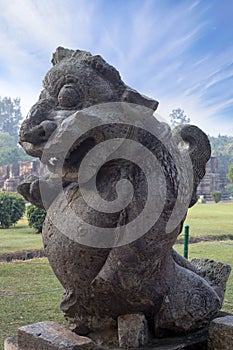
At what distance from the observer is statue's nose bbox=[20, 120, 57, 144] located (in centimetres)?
138

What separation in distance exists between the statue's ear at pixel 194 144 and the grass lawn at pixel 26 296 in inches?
85.0

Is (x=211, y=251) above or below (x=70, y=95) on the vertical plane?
below

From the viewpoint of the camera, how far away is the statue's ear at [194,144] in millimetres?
1723

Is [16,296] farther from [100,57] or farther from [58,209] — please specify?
[100,57]

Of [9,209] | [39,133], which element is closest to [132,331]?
[39,133]

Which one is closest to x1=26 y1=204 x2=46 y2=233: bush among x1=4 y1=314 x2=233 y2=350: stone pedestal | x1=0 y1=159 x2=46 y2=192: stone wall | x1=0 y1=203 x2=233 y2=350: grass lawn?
x1=0 y1=203 x2=233 y2=350: grass lawn

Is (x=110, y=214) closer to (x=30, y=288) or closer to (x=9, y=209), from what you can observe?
(x=30, y=288)

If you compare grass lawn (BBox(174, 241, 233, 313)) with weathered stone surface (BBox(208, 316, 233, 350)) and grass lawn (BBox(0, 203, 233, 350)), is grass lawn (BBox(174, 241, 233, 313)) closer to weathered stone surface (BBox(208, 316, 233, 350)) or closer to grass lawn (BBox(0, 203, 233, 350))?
grass lawn (BBox(0, 203, 233, 350))

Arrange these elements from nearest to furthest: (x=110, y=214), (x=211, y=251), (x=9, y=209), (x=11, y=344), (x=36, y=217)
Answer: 1. (x=110, y=214)
2. (x=11, y=344)
3. (x=211, y=251)
4. (x=36, y=217)
5. (x=9, y=209)

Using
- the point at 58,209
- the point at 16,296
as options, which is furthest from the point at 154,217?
the point at 16,296

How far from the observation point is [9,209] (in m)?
11.8

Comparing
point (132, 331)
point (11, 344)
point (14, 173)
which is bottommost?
point (11, 344)

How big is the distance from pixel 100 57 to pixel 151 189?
50 cm

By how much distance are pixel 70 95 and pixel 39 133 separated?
0.54ft
